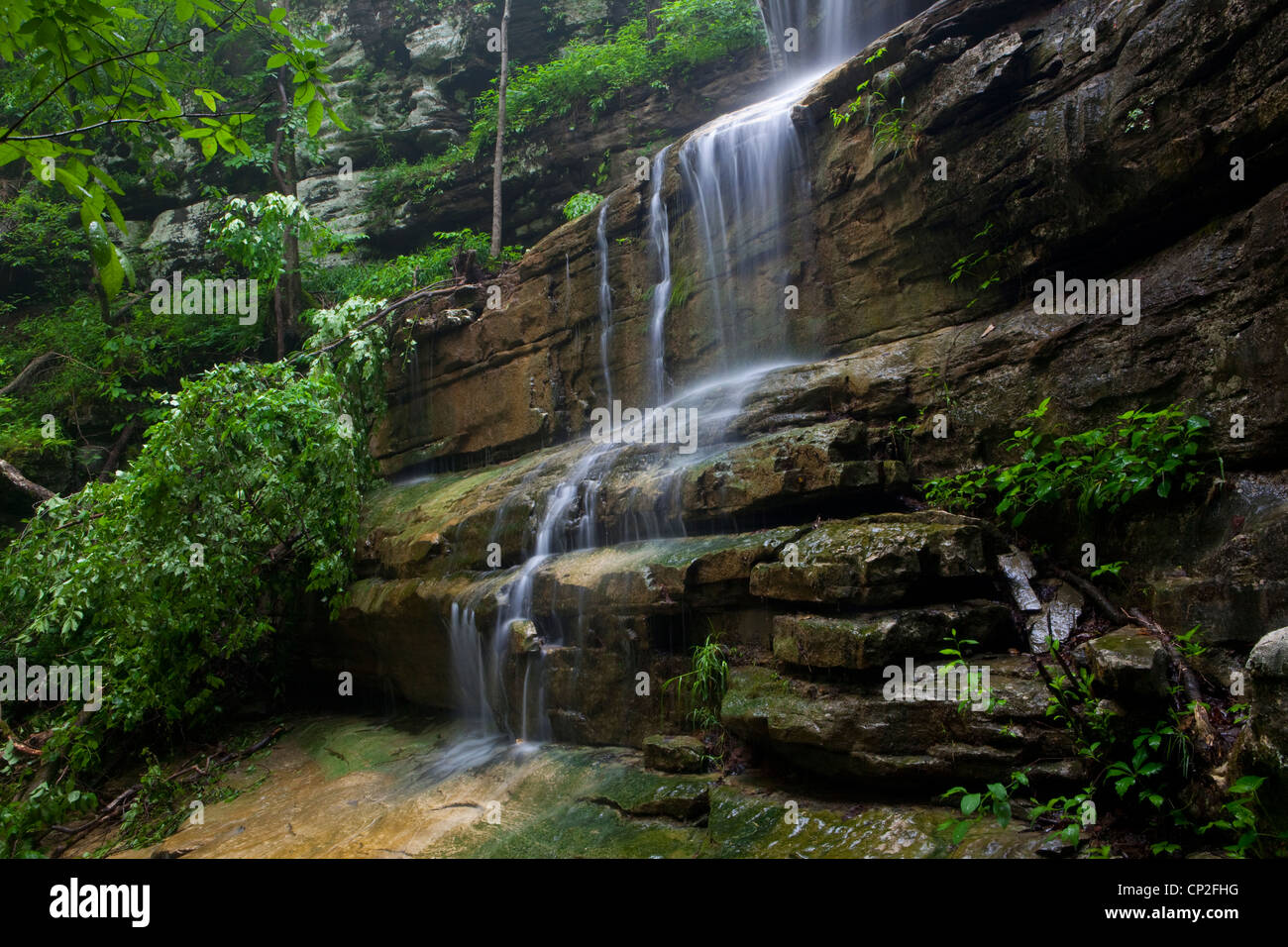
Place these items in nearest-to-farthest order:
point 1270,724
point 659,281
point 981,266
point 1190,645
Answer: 1. point 1270,724
2. point 1190,645
3. point 981,266
4. point 659,281

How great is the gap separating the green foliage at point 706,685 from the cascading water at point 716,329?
1.34 m

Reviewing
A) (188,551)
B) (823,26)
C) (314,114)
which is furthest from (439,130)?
(314,114)

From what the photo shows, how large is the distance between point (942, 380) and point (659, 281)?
182 inches

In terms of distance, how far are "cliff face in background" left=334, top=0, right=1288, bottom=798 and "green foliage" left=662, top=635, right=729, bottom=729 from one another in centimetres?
24

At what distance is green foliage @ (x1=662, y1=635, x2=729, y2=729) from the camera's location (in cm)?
514

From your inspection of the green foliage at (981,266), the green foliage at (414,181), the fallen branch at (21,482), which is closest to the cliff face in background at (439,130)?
the green foliage at (414,181)

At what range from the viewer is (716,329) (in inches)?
349

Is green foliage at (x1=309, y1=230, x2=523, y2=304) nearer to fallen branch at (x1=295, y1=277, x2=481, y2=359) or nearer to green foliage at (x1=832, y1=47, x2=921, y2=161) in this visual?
fallen branch at (x1=295, y1=277, x2=481, y2=359)

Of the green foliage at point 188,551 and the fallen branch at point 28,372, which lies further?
the fallen branch at point 28,372

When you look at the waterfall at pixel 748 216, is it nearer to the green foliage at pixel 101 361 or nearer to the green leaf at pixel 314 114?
the green leaf at pixel 314 114

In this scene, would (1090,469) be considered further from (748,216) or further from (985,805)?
(748,216)

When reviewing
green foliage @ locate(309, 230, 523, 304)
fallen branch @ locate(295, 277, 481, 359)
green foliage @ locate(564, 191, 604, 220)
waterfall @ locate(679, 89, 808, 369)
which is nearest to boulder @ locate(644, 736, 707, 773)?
waterfall @ locate(679, 89, 808, 369)

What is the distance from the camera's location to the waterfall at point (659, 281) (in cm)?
929
